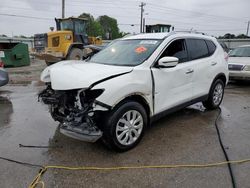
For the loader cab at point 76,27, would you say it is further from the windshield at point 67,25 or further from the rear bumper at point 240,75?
the rear bumper at point 240,75

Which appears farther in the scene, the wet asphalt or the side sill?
the side sill

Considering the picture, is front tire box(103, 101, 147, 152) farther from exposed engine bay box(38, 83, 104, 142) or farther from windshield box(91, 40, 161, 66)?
windshield box(91, 40, 161, 66)

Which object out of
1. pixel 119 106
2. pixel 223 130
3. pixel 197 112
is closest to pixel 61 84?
pixel 119 106

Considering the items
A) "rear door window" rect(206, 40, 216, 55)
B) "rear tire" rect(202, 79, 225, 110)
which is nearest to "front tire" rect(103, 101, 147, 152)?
"rear tire" rect(202, 79, 225, 110)

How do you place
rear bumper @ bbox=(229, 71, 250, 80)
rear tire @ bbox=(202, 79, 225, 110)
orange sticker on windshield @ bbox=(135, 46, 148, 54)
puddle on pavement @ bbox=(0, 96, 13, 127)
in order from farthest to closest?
rear bumper @ bbox=(229, 71, 250, 80), rear tire @ bbox=(202, 79, 225, 110), puddle on pavement @ bbox=(0, 96, 13, 127), orange sticker on windshield @ bbox=(135, 46, 148, 54)

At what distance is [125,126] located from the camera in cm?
354

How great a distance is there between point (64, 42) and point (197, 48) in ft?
35.0

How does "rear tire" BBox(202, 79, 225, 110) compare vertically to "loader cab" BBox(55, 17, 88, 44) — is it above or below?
below

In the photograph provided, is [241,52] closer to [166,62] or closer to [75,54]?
[166,62]

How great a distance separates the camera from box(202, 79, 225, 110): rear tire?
17.9 ft

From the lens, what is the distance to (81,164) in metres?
3.33

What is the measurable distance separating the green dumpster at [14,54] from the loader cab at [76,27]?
294 centimetres

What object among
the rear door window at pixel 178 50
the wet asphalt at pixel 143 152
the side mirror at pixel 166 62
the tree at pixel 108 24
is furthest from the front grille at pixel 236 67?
Result: the tree at pixel 108 24

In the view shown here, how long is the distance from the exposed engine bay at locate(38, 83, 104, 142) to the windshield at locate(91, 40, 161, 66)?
97 centimetres
